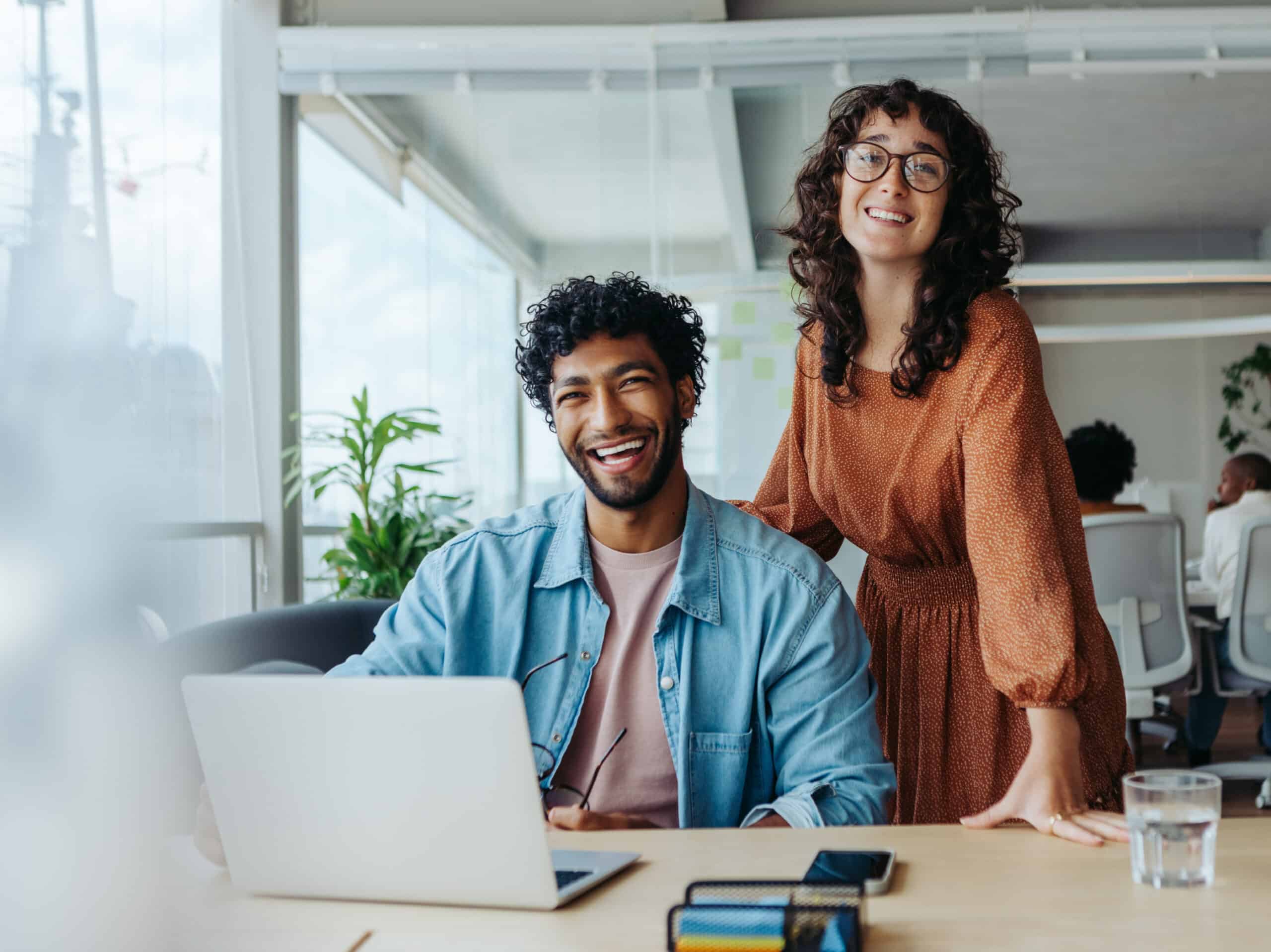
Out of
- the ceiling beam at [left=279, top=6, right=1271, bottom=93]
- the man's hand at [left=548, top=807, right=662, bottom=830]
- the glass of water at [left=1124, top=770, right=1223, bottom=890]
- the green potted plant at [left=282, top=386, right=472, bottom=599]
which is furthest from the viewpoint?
the ceiling beam at [left=279, top=6, right=1271, bottom=93]

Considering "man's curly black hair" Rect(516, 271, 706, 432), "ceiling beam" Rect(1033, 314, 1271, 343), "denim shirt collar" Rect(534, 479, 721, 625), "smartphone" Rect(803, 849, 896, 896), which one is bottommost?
"smartphone" Rect(803, 849, 896, 896)

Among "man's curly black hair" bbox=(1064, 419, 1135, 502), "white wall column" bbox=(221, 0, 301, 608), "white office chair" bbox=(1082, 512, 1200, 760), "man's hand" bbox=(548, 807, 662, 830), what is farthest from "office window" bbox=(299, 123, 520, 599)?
"man's hand" bbox=(548, 807, 662, 830)

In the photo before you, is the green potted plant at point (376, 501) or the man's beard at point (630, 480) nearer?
the man's beard at point (630, 480)

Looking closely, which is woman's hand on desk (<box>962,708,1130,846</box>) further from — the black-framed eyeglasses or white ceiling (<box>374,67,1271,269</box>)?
white ceiling (<box>374,67,1271,269</box>)

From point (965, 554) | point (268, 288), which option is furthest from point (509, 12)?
point (965, 554)

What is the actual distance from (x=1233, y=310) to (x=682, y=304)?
533 centimetres

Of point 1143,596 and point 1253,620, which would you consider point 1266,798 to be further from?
point 1143,596

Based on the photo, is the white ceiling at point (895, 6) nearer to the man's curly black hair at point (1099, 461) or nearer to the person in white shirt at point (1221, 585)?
the man's curly black hair at point (1099, 461)

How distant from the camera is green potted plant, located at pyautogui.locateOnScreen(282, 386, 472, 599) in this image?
13.8 ft

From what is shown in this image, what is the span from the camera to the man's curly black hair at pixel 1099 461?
4.04 meters

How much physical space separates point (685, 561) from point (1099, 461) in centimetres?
295

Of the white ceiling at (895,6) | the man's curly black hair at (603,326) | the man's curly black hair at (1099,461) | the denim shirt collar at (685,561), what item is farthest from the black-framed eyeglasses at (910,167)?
the white ceiling at (895,6)

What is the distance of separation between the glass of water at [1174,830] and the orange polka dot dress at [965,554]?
11.5 inches

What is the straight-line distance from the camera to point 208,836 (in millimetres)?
1118
